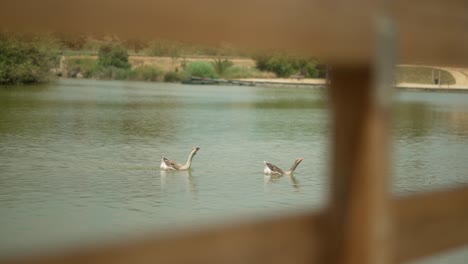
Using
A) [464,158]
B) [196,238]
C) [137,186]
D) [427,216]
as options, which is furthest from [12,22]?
[137,186]

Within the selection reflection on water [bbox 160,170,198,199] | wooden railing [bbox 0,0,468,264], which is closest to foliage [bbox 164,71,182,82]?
reflection on water [bbox 160,170,198,199]

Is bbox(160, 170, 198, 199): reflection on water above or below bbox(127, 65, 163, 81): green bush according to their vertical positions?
below

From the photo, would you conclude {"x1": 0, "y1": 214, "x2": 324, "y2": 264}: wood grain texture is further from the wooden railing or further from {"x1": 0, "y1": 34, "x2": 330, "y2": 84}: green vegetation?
{"x1": 0, "y1": 34, "x2": 330, "y2": 84}: green vegetation

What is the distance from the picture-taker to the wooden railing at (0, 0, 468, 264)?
0.57m

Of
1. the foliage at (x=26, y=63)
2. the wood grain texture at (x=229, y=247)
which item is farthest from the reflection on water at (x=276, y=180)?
the wood grain texture at (x=229, y=247)

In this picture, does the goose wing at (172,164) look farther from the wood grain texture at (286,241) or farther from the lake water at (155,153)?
the wood grain texture at (286,241)

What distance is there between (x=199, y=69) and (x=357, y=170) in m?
6.88

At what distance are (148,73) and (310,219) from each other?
23.1 ft

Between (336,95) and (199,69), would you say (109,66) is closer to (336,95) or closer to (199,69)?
(199,69)

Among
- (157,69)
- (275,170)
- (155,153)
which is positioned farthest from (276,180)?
(155,153)

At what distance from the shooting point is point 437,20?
32.6 inches

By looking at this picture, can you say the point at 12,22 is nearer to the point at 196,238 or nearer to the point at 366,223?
the point at 196,238

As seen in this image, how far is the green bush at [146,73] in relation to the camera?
7049mm

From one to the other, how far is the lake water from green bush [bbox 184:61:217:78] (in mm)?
1301
